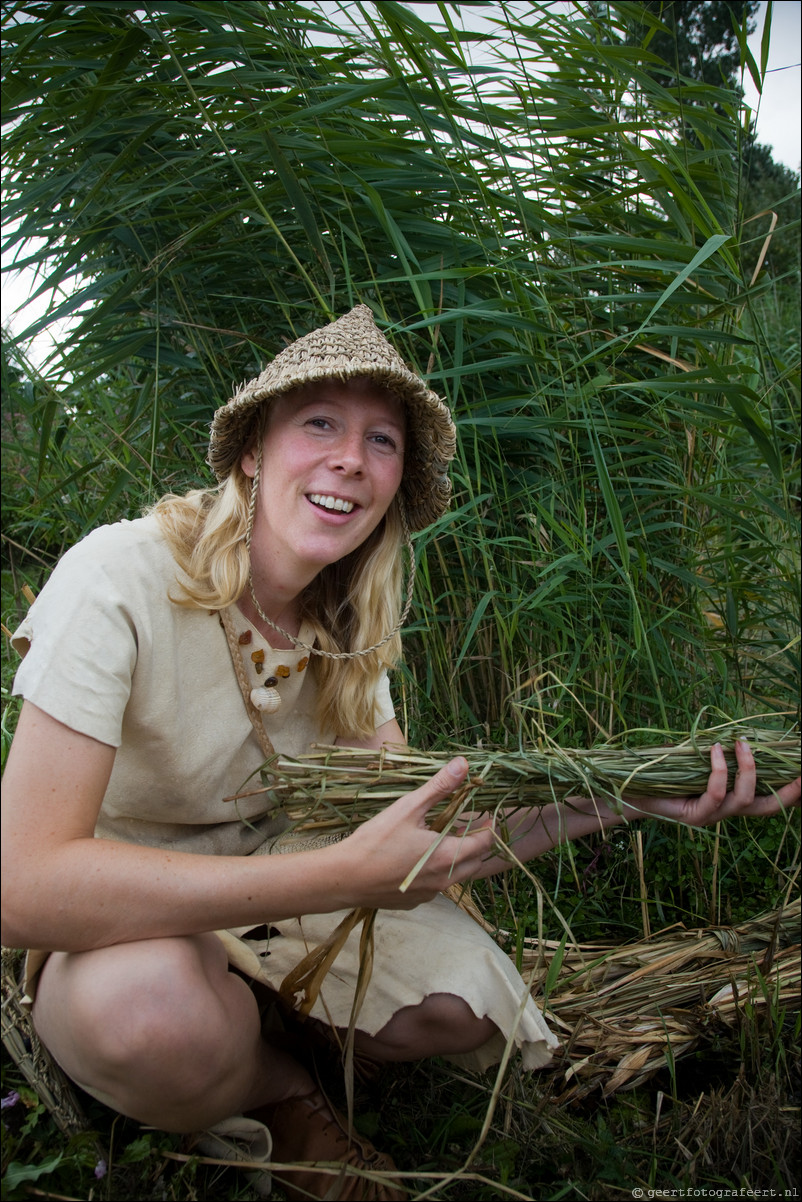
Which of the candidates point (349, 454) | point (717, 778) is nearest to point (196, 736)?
point (349, 454)

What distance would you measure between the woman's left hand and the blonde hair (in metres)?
0.58

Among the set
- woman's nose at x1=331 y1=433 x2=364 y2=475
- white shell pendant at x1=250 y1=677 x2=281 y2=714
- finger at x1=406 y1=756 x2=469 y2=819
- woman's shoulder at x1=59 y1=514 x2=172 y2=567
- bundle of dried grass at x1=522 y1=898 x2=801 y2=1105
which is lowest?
bundle of dried grass at x1=522 y1=898 x2=801 y2=1105

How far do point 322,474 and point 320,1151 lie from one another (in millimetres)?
1170

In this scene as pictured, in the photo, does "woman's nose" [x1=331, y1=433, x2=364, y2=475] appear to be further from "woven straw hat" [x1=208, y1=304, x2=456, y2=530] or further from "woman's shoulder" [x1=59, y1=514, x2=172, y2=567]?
"woman's shoulder" [x1=59, y1=514, x2=172, y2=567]

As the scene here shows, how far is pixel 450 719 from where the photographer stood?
2412mm

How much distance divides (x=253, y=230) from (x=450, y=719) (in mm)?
1386

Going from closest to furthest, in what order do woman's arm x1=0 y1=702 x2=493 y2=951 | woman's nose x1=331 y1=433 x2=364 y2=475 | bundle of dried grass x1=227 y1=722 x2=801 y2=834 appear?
woman's arm x1=0 y1=702 x2=493 y2=951 → bundle of dried grass x1=227 y1=722 x2=801 y2=834 → woman's nose x1=331 y1=433 x2=364 y2=475

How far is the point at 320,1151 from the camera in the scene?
5.05ft

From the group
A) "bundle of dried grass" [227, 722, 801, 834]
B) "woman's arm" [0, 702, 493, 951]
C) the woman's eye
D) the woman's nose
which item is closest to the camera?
"woman's arm" [0, 702, 493, 951]

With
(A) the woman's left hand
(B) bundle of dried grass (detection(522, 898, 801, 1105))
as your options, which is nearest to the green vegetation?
(B) bundle of dried grass (detection(522, 898, 801, 1105))

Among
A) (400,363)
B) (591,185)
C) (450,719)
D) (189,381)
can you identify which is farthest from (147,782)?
(591,185)

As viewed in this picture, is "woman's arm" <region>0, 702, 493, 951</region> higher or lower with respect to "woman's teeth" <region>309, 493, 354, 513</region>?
lower

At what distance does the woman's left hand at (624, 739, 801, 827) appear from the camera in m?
1.51

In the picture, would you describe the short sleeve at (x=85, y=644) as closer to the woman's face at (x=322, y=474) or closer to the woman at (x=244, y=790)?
the woman at (x=244, y=790)
